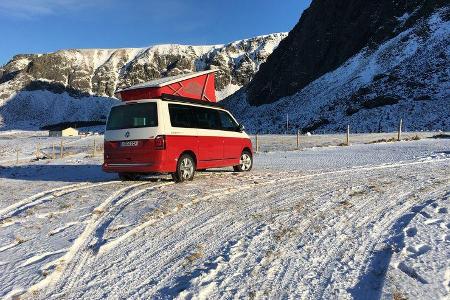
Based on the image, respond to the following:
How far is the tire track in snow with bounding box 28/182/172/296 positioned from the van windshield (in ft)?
7.96

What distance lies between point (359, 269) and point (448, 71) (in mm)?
52743

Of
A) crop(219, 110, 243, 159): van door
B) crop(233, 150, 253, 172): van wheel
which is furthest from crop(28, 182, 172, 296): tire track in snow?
crop(233, 150, 253, 172): van wheel

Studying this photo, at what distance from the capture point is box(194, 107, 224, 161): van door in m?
11.0

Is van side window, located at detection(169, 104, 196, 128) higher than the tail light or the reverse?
higher

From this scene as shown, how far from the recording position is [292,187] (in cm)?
912

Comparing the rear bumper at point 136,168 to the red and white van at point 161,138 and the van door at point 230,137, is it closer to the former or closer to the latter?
the red and white van at point 161,138

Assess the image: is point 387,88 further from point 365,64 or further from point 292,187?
point 292,187

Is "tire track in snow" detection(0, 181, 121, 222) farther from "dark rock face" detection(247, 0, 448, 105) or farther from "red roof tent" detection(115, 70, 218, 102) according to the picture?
"dark rock face" detection(247, 0, 448, 105)

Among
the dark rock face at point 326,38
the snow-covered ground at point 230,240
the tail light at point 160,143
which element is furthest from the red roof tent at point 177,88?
the dark rock face at point 326,38

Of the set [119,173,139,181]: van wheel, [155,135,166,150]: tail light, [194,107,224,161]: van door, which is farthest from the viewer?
[119,173,139,181]: van wheel

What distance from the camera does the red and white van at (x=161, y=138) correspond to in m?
9.84

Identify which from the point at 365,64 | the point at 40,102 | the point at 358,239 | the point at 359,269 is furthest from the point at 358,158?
the point at 40,102

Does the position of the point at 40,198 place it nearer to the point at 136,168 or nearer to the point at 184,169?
the point at 136,168

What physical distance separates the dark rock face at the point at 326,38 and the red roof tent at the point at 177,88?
5629 centimetres
